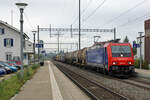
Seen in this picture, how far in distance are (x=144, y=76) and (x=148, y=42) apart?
44.7 feet

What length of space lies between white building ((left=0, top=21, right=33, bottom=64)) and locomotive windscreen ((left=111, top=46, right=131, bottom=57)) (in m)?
24.8

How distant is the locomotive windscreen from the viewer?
19728 millimetres

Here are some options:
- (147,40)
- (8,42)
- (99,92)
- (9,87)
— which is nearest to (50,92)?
(9,87)

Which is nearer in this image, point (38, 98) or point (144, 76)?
point (38, 98)

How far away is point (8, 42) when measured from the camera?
4078cm

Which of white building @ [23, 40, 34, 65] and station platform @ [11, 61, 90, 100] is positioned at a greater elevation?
white building @ [23, 40, 34, 65]

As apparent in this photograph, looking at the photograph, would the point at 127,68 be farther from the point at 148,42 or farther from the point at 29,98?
the point at 148,42

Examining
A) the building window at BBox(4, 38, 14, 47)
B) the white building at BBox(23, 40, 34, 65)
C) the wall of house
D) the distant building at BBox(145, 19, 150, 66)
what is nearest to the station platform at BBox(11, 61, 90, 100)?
the distant building at BBox(145, 19, 150, 66)

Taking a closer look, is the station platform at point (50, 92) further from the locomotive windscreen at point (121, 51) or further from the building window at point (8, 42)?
the building window at point (8, 42)

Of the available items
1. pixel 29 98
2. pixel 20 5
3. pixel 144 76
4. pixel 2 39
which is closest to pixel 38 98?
pixel 29 98

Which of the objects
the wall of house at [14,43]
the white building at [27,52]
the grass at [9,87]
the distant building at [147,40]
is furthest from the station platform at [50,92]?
the white building at [27,52]

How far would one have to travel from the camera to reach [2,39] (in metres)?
40.3

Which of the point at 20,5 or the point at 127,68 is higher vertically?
the point at 20,5

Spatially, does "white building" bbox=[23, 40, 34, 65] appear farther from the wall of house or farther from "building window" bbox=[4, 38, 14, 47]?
"building window" bbox=[4, 38, 14, 47]
